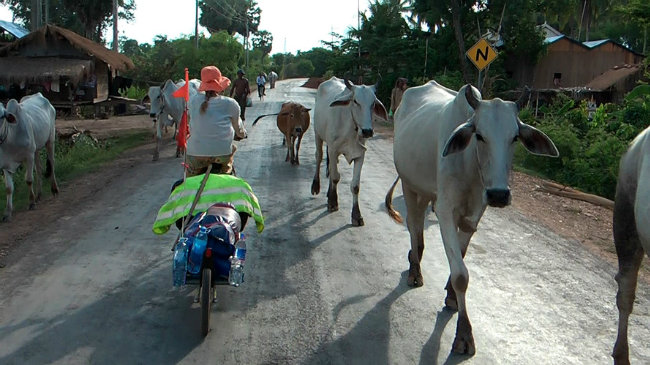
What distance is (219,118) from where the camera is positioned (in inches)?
257

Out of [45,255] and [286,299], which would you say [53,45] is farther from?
[286,299]

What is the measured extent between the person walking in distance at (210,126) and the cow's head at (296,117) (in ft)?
21.1

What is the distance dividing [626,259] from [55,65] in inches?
910

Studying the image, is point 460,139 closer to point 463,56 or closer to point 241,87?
point 241,87

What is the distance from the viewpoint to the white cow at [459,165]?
177 inches

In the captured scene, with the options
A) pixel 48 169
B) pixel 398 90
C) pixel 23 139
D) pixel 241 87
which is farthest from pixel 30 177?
pixel 398 90

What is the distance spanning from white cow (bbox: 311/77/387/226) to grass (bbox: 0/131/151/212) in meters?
4.36

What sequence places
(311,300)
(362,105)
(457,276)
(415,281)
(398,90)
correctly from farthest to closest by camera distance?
(398,90)
(362,105)
(415,281)
(311,300)
(457,276)

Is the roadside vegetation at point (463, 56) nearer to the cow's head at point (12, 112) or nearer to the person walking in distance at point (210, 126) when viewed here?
the person walking in distance at point (210, 126)

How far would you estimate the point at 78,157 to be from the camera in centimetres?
1435

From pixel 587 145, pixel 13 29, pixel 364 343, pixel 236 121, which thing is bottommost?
pixel 364 343

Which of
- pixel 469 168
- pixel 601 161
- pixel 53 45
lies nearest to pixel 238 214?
pixel 469 168

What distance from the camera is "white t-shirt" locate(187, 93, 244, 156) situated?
6.47 metres

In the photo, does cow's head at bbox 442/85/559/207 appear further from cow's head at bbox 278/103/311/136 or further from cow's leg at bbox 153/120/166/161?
cow's leg at bbox 153/120/166/161
